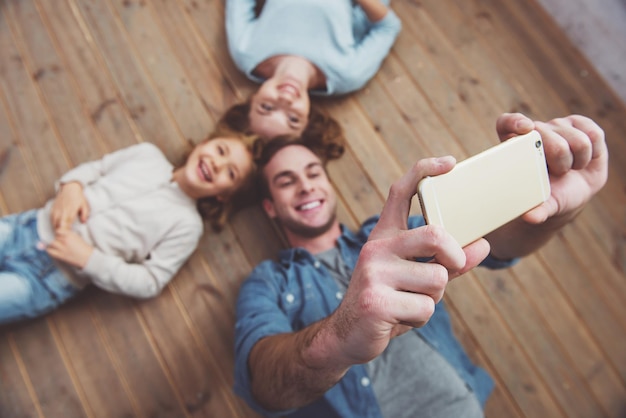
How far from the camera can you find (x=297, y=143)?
1.37 meters

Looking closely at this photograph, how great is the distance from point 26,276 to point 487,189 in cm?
119

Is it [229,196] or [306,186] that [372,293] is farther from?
[229,196]

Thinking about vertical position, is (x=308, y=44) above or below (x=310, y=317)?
above

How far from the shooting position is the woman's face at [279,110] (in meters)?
1.44

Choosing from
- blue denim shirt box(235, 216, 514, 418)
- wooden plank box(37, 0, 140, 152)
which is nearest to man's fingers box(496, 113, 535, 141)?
blue denim shirt box(235, 216, 514, 418)

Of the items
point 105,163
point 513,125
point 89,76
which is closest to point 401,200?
point 513,125

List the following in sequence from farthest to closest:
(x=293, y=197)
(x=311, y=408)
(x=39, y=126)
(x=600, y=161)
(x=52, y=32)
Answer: (x=52, y=32) < (x=39, y=126) < (x=293, y=197) < (x=311, y=408) < (x=600, y=161)

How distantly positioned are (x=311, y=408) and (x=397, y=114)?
3.38ft

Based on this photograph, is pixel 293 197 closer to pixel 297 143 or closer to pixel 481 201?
pixel 297 143

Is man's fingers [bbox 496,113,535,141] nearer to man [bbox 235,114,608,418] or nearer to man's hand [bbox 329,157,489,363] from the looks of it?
man [bbox 235,114,608,418]

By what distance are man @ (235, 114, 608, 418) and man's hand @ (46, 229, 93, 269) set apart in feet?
1.46

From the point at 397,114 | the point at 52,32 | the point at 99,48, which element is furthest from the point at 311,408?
the point at 52,32

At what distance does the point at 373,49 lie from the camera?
158 centimetres

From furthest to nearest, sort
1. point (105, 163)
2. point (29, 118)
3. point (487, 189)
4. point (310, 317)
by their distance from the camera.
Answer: point (29, 118) < point (105, 163) < point (310, 317) < point (487, 189)
